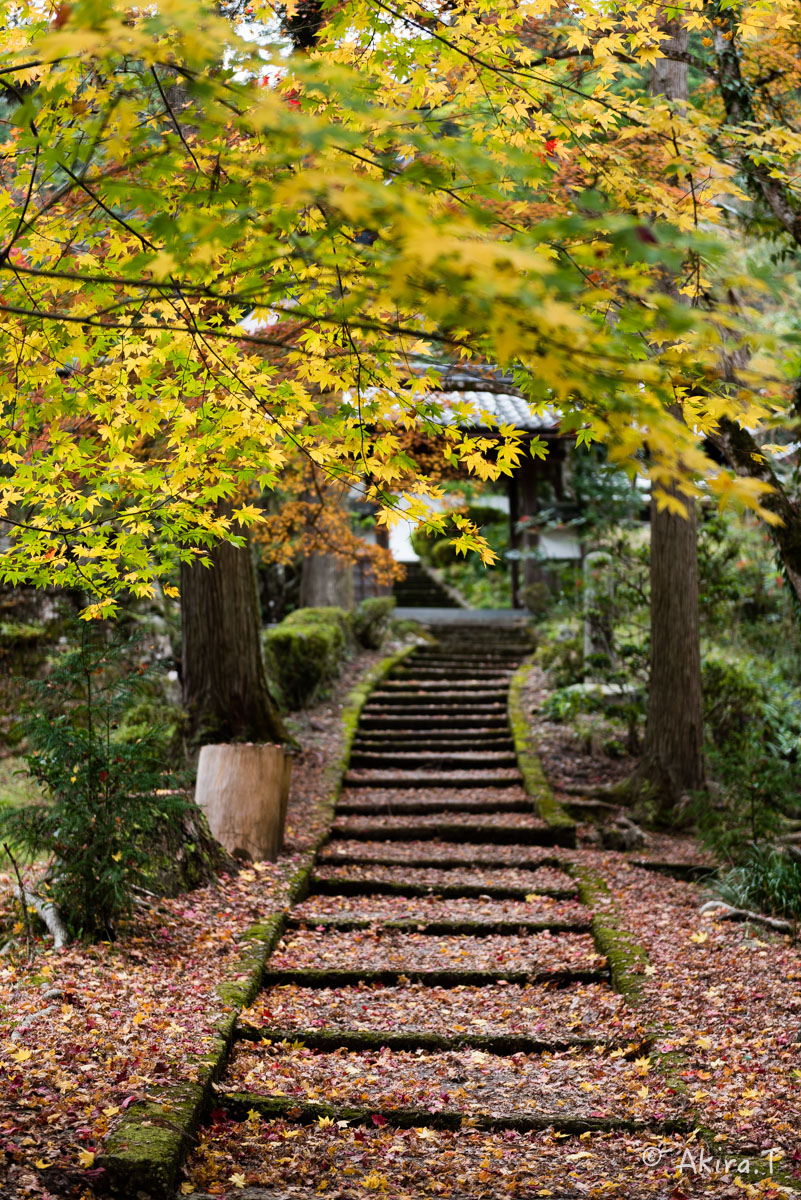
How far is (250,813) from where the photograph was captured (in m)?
6.89

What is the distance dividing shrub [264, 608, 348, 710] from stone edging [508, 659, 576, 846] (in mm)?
2233

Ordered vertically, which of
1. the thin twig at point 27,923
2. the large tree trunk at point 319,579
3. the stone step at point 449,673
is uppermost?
the large tree trunk at point 319,579

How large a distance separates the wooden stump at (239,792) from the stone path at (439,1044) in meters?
0.54

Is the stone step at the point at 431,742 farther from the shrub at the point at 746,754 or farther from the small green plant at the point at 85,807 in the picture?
the small green plant at the point at 85,807

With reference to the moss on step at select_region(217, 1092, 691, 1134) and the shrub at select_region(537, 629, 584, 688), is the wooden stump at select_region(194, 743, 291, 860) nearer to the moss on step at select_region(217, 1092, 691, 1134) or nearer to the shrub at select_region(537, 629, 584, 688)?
the moss on step at select_region(217, 1092, 691, 1134)

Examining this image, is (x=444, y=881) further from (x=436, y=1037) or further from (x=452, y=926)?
(x=436, y=1037)

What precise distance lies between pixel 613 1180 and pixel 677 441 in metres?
2.53

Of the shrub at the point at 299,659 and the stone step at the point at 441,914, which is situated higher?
the shrub at the point at 299,659

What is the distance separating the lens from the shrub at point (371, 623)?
46.6ft

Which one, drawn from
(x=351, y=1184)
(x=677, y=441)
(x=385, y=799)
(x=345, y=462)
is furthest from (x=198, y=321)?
(x=385, y=799)

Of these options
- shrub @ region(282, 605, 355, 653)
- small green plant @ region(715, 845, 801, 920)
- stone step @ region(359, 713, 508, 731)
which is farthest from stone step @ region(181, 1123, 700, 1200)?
shrub @ region(282, 605, 355, 653)

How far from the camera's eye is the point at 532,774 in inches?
373

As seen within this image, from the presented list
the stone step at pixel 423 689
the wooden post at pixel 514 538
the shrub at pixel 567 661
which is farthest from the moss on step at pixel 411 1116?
the wooden post at pixel 514 538

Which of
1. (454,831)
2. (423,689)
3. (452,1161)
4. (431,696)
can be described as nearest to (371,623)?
(423,689)
